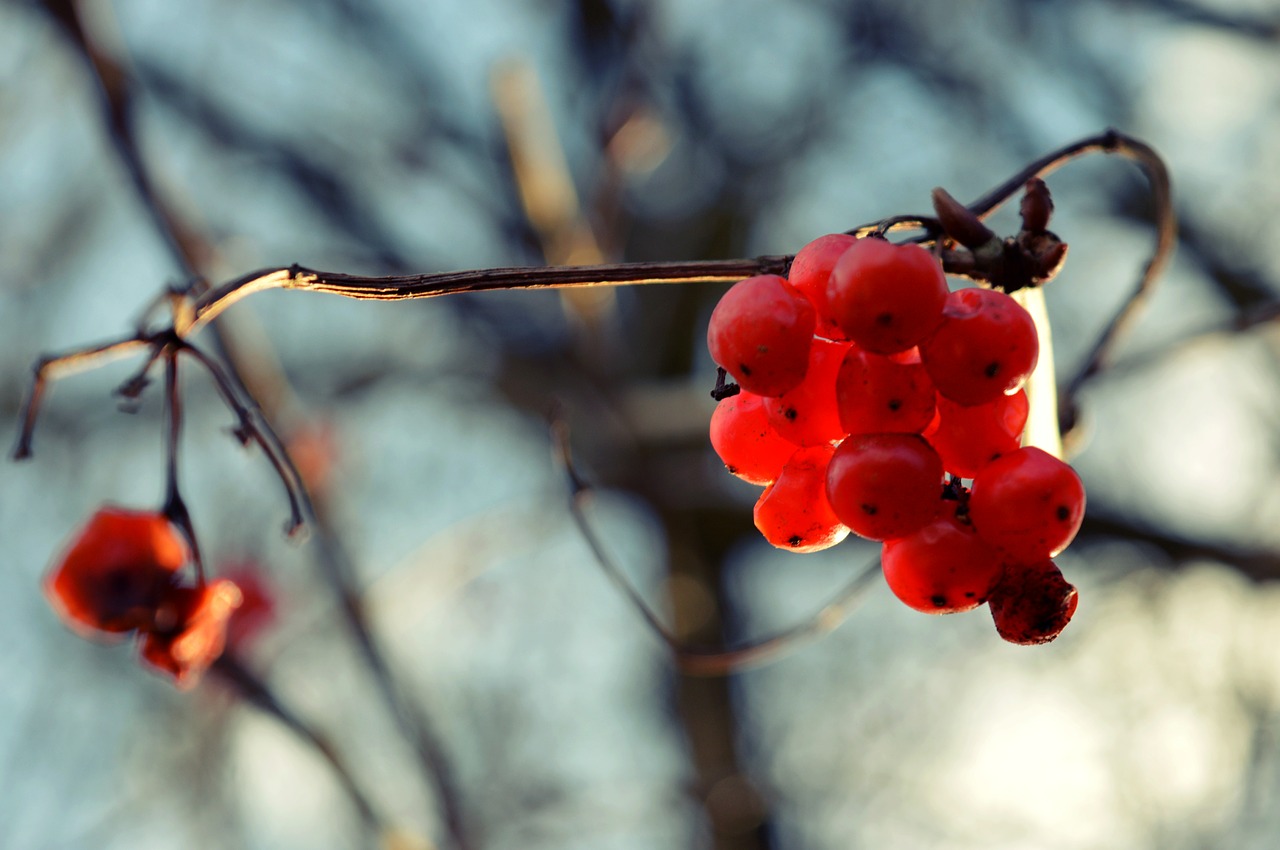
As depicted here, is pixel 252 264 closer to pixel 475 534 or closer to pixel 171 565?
pixel 475 534

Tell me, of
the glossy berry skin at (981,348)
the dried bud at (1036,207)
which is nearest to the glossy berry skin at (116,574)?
the glossy berry skin at (981,348)

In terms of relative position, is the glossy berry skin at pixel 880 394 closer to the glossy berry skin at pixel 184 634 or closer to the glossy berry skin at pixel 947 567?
the glossy berry skin at pixel 947 567

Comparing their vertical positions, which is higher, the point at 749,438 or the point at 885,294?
the point at 885,294

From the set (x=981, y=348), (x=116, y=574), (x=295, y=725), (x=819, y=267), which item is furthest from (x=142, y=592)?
(x=981, y=348)

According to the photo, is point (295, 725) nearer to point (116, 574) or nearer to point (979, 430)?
point (116, 574)

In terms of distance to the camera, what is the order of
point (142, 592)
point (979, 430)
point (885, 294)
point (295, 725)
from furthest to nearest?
point (295, 725) → point (142, 592) → point (979, 430) → point (885, 294)

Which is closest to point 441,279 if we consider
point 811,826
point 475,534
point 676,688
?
point 475,534
